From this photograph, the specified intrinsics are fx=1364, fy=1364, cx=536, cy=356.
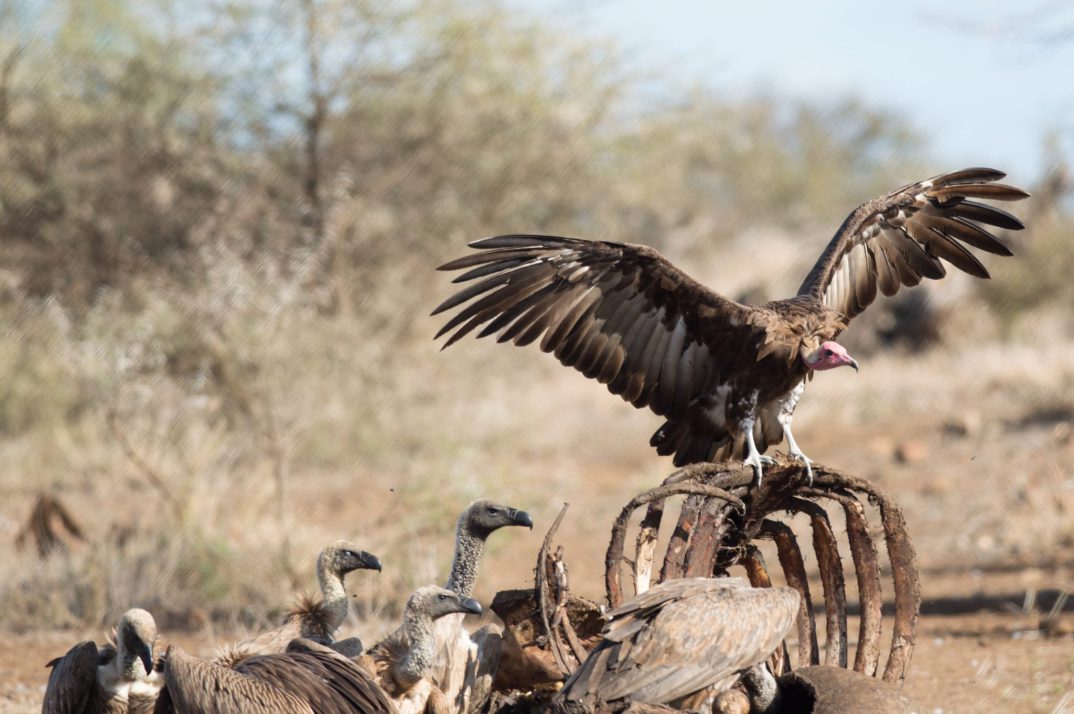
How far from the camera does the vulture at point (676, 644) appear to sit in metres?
4.09

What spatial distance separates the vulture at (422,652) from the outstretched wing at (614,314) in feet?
4.58

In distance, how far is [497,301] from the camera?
5.90m

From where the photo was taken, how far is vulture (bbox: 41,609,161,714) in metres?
4.54

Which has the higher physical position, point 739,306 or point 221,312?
point 221,312

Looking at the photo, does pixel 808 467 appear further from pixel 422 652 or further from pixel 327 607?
pixel 327 607

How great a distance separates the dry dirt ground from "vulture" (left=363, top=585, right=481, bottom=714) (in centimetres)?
244

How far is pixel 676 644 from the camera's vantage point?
4.14 m

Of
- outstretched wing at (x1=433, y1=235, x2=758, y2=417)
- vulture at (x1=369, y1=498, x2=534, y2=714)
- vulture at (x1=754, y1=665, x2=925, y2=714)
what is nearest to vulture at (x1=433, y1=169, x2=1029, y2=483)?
outstretched wing at (x1=433, y1=235, x2=758, y2=417)

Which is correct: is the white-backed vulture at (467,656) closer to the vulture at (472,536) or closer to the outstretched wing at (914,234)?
the vulture at (472,536)

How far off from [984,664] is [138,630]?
166 inches

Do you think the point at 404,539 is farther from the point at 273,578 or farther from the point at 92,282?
the point at 92,282

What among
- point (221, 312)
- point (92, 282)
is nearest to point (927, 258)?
point (221, 312)

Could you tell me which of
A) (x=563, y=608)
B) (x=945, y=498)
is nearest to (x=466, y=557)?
(x=563, y=608)

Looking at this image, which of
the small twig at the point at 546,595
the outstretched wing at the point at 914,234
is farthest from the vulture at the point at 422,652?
the outstretched wing at the point at 914,234
